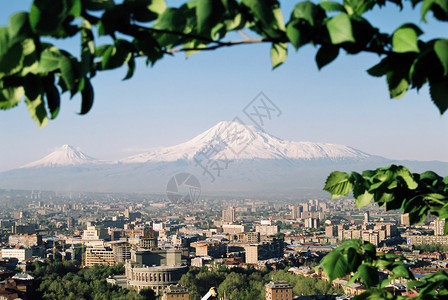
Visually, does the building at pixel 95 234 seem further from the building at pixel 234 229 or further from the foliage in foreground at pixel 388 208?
the foliage in foreground at pixel 388 208

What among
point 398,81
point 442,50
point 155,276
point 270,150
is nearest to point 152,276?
point 155,276

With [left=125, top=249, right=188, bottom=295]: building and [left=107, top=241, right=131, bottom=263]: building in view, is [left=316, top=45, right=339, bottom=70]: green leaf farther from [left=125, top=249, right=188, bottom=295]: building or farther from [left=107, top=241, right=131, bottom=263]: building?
[left=107, top=241, right=131, bottom=263]: building

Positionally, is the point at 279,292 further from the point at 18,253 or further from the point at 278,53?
the point at 18,253

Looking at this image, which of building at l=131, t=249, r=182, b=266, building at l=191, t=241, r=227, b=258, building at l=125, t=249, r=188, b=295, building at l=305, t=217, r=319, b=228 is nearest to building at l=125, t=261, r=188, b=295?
building at l=125, t=249, r=188, b=295

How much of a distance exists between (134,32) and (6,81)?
12cm

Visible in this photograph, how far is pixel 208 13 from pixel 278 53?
10 cm

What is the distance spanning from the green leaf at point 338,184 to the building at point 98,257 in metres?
23.8

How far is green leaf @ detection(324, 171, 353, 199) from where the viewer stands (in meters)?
0.83

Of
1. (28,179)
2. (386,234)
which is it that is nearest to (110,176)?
(28,179)

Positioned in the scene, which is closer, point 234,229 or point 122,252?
point 122,252

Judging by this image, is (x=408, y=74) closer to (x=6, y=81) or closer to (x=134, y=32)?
(x=134, y=32)

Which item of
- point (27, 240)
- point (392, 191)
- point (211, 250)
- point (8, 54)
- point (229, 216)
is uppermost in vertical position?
point (8, 54)

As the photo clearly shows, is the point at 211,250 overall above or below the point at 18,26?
below

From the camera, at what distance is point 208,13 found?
1.67 ft
